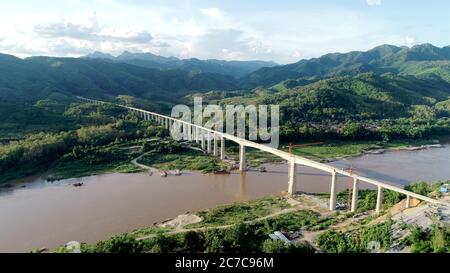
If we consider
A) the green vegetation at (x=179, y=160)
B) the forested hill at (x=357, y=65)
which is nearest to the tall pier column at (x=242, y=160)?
the green vegetation at (x=179, y=160)

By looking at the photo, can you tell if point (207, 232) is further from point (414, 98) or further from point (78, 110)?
point (414, 98)

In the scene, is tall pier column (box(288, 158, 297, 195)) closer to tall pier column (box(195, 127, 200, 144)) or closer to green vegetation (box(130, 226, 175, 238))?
green vegetation (box(130, 226, 175, 238))

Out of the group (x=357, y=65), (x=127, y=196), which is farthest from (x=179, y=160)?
(x=357, y=65)

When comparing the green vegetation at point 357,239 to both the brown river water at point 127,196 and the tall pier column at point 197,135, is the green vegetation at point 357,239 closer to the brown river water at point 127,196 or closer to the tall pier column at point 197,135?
the brown river water at point 127,196

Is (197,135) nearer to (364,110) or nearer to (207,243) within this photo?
(207,243)
